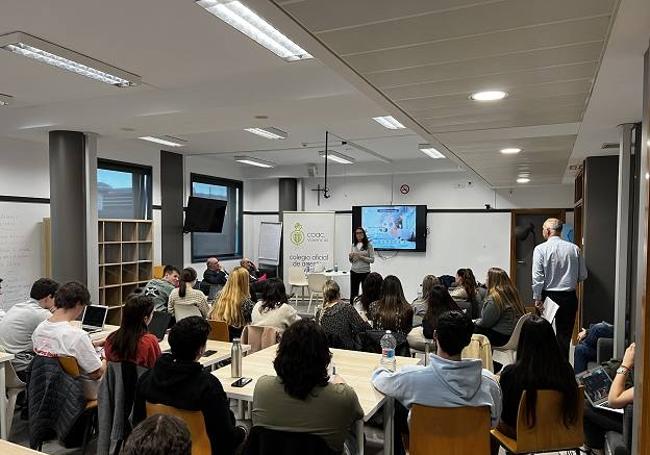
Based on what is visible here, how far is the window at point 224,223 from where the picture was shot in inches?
366

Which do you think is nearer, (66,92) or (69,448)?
(69,448)

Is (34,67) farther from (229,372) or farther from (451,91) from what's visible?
(451,91)

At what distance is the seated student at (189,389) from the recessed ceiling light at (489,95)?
79.7 inches

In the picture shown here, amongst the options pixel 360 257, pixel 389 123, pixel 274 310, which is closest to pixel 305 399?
pixel 274 310

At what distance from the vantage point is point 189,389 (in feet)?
7.12

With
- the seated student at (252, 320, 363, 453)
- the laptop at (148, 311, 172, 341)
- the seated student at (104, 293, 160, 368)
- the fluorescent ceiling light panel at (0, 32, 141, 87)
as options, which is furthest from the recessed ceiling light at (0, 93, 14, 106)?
the seated student at (252, 320, 363, 453)

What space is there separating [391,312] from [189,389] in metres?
2.23

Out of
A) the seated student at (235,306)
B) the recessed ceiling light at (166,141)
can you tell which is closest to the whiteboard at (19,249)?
the recessed ceiling light at (166,141)

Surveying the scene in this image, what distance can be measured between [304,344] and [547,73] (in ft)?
5.84

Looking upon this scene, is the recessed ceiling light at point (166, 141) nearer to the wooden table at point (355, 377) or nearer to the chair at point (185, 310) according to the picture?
the chair at point (185, 310)

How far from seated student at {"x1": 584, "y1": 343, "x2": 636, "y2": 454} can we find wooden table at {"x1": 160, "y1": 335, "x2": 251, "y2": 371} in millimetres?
2281

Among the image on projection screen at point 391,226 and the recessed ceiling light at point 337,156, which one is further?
the image on projection screen at point 391,226

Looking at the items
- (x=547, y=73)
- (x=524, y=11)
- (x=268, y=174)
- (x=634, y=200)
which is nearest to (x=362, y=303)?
(x=634, y=200)

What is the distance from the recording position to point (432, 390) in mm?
2203
